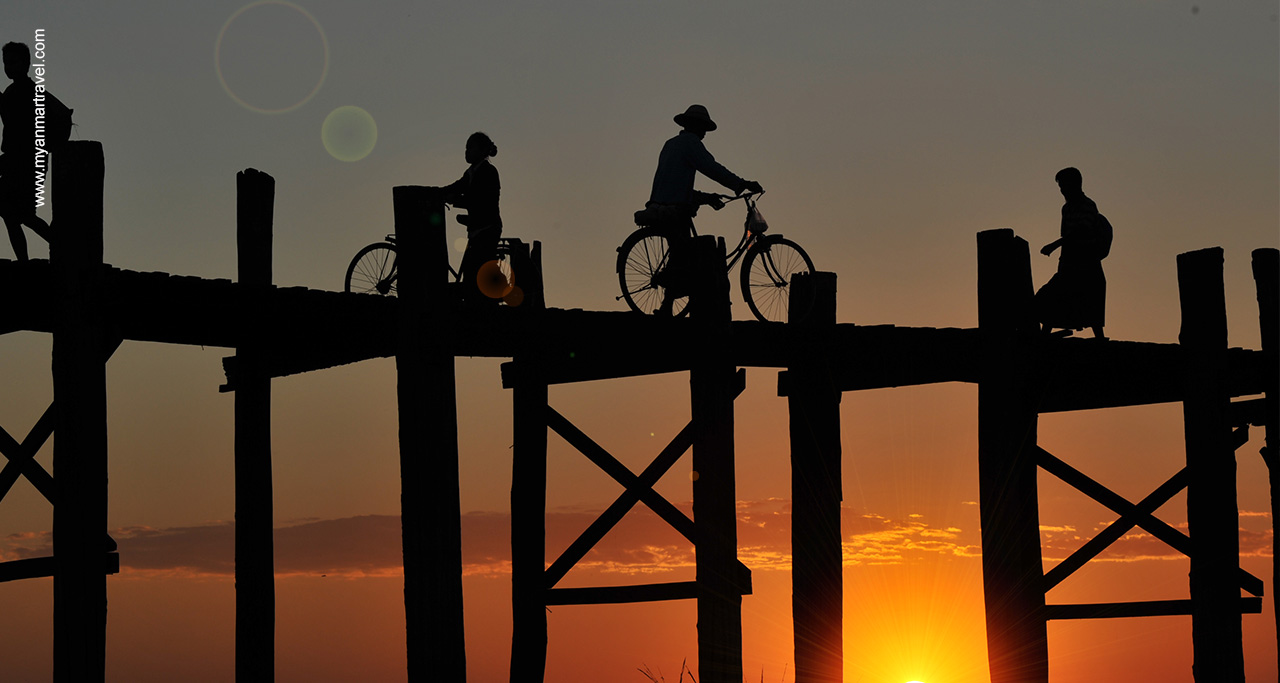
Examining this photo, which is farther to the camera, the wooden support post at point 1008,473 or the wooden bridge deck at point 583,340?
the wooden support post at point 1008,473

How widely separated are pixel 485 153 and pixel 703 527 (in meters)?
3.63

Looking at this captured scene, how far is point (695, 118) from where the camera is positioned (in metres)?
11.4

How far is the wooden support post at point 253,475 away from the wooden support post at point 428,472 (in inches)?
95.1

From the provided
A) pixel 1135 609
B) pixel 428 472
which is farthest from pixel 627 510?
pixel 1135 609

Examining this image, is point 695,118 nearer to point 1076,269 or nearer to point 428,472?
point 1076,269

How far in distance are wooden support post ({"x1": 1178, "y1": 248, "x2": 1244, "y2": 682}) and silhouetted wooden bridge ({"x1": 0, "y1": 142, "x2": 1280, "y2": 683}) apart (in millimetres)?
19

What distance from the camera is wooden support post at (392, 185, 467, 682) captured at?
7.98 metres

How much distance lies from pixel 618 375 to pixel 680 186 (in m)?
1.76

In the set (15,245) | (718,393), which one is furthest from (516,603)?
(15,245)

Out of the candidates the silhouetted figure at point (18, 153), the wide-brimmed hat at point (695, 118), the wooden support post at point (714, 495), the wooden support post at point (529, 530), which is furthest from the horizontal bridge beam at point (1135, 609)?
the silhouetted figure at point (18, 153)

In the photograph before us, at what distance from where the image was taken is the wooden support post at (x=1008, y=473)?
32.8 ft

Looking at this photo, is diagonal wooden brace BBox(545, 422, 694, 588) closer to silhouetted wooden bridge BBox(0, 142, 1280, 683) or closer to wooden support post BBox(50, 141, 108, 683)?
silhouetted wooden bridge BBox(0, 142, 1280, 683)

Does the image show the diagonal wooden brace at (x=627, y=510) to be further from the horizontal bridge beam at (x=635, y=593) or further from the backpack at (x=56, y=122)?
the backpack at (x=56, y=122)

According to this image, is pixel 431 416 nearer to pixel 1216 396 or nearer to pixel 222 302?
pixel 222 302
